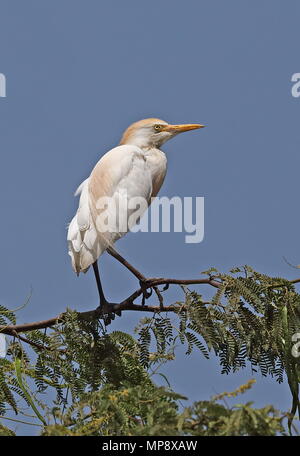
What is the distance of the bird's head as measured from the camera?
7048 millimetres

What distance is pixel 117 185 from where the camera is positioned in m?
6.19

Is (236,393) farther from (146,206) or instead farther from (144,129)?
(144,129)

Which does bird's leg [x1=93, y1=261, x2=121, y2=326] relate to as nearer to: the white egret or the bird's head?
the white egret

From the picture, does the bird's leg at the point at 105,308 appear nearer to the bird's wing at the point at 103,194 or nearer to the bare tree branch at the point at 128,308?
the bare tree branch at the point at 128,308

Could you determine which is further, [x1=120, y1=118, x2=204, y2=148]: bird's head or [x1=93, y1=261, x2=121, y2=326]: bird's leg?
Result: [x1=120, y1=118, x2=204, y2=148]: bird's head

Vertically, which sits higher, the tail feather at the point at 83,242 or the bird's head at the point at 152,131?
the bird's head at the point at 152,131

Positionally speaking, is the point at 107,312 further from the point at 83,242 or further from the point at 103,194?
the point at 103,194

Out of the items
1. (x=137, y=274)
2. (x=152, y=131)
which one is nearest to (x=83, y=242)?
(x=137, y=274)

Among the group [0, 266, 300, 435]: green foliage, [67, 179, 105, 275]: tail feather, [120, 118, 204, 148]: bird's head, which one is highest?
[120, 118, 204, 148]: bird's head

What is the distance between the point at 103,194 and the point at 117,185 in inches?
8.9

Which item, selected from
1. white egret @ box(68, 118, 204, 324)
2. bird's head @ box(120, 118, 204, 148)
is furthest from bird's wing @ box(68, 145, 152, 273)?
bird's head @ box(120, 118, 204, 148)

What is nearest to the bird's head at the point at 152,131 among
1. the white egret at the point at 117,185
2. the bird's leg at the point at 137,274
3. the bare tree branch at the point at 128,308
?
the white egret at the point at 117,185

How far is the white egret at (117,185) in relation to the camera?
18.2 ft
